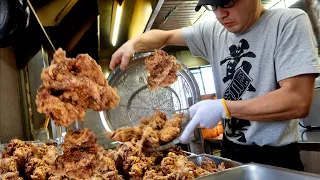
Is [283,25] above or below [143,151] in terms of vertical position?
above

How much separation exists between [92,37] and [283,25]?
4338 millimetres

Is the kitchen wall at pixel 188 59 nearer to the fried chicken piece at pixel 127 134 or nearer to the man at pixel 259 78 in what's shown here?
the man at pixel 259 78

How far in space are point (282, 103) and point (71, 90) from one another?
42.4 inches

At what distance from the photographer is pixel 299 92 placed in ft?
4.89

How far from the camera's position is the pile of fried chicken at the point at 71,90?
1.06 metres

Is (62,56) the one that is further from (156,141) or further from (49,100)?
(156,141)

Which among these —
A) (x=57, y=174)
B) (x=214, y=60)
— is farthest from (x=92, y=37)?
(x=57, y=174)

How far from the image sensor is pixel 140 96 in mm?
1561

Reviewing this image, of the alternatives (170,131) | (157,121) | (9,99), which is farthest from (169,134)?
(9,99)

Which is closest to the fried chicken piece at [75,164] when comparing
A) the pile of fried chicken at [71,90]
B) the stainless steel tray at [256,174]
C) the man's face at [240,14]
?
the pile of fried chicken at [71,90]

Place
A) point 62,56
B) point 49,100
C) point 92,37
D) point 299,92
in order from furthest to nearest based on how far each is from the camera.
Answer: point 92,37
point 299,92
point 62,56
point 49,100

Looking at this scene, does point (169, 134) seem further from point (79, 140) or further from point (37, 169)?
point (37, 169)

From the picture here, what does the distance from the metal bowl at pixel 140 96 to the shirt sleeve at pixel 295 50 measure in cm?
54

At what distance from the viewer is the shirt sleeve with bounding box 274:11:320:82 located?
58.4 inches
